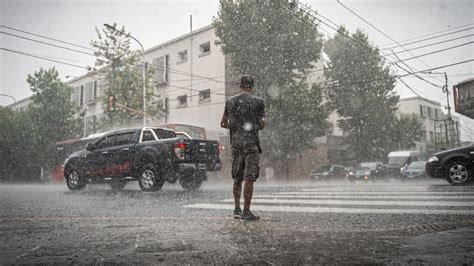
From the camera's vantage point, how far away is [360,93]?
29.8m

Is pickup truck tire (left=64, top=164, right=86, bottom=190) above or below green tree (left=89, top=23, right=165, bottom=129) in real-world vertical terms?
below

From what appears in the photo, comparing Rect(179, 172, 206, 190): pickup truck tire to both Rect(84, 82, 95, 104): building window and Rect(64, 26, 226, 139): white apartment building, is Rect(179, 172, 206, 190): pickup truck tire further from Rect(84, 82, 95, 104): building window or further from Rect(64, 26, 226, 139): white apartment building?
Rect(84, 82, 95, 104): building window

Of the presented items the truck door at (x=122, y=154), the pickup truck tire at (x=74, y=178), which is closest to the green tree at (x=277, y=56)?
the truck door at (x=122, y=154)

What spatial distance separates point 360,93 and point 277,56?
34.4 feet

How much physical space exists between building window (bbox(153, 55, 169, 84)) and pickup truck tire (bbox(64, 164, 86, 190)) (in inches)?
738

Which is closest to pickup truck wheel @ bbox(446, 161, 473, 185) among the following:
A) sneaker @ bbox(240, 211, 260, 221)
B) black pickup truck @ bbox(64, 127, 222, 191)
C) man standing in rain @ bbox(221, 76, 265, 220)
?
black pickup truck @ bbox(64, 127, 222, 191)

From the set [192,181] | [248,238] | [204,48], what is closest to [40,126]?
[204,48]

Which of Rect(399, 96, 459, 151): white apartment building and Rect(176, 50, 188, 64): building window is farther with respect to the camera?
Rect(399, 96, 459, 151): white apartment building

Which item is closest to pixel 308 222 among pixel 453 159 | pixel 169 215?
pixel 169 215

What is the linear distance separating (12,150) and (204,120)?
1907 cm

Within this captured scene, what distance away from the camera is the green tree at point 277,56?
22500mm

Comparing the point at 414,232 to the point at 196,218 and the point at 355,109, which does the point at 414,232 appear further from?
the point at 355,109

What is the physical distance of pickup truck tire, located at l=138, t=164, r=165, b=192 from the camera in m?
10.0

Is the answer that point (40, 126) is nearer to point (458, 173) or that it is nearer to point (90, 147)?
point (90, 147)
